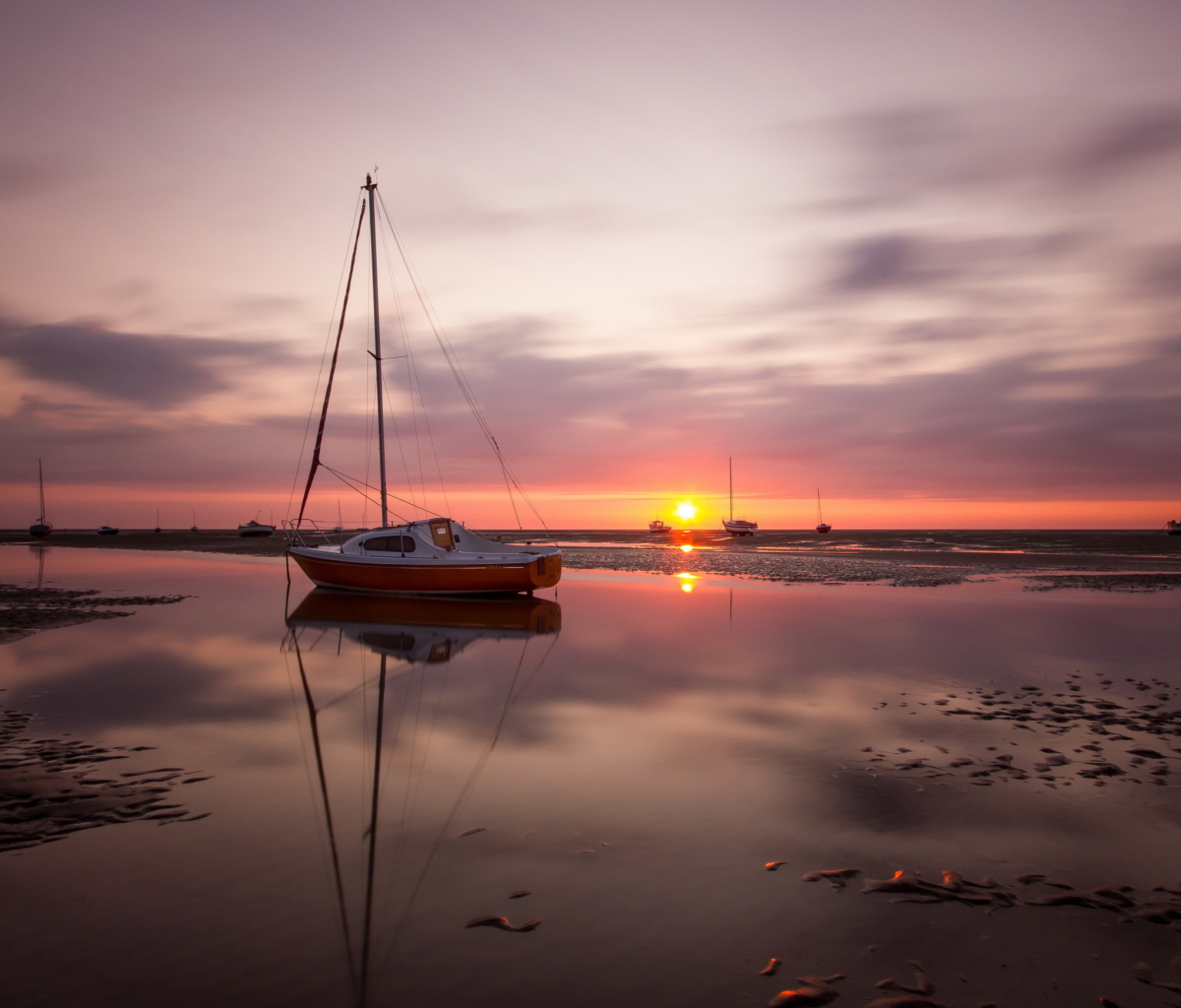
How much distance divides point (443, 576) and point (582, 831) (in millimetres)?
19724

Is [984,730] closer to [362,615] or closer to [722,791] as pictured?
[722,791]

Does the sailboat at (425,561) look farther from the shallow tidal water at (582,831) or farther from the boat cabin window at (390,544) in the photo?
the shallow tidal water at (582,831)

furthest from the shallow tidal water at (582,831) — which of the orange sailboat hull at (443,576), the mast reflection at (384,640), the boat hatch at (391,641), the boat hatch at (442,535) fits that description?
the boat hatch at (442,535)

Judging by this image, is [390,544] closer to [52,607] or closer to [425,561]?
[425,561]

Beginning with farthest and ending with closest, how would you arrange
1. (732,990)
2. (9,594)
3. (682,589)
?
(682,589), (9,594), (732,990)

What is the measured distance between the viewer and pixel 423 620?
2186 cm

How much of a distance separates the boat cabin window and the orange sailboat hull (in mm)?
556

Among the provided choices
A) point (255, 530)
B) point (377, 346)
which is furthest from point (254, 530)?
point (377, 346)

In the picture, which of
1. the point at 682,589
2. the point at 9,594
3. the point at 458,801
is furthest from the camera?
the point at 682,589

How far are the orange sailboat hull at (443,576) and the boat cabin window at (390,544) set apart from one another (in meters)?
0.56

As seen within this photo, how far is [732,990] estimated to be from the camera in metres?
4.49

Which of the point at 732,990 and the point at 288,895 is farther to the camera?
the point at 288,895

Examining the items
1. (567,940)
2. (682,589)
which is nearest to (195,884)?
(567,940)

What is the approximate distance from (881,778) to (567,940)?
4727mm
